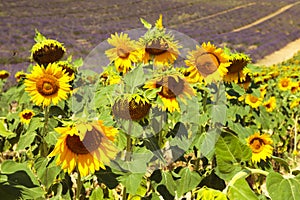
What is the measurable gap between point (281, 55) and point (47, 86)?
52.3ft

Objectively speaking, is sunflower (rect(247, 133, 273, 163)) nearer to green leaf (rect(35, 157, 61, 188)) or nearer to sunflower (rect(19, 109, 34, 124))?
green leaf (rect(35, 157, 61, 188))

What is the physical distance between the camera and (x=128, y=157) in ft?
5.58

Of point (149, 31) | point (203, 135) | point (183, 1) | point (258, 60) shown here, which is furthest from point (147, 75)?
point (183, 1)

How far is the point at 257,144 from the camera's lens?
2076 millimetres

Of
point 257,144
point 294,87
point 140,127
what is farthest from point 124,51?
point 294,87

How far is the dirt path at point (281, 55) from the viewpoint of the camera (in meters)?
15.2

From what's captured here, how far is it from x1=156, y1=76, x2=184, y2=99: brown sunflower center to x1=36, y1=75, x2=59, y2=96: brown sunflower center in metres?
0.60

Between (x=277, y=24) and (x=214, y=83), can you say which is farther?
(x=277, y=24)

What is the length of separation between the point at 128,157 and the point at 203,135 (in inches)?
20.1

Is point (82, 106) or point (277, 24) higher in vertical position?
point (277, 24)

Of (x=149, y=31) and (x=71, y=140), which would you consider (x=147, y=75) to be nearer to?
(x=149, y=31)

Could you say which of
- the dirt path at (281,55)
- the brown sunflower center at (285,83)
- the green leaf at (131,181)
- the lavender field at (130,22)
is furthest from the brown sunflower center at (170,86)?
the dirt path at (281,55)

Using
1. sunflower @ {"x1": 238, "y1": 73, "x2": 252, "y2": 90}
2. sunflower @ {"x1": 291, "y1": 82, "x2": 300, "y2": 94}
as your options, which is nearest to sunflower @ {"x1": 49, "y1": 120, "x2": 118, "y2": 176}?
sunflower @ {"x1": 238, "y1": 73, "x2": 252, "y2": 90}

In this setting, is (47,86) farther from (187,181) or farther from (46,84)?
(187,181)
